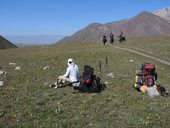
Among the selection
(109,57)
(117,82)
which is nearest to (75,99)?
(117,82)

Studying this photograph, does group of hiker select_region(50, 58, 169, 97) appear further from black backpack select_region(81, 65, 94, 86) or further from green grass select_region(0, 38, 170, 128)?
green grass select_region(0, 38, 170, 128)

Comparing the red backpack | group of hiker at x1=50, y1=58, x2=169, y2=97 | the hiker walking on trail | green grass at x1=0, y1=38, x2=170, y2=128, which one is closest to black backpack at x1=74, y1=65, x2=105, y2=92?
group of hiker at x1=50, y1=58, x2=169, y2=97

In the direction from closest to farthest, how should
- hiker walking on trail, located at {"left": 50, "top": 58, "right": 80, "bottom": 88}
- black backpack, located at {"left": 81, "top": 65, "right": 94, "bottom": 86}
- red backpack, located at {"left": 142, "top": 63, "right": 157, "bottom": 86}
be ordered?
black backpack, located at {"left": 81, "top": 65, "right": 94, "bottom": 86}
red backpack, located at {"left": 142, "top": 63, "right": 157, "bottom": 86}
hiker walking on trail, located at {"left": 50, "top": 58, "right": 80, "bottom": 88}

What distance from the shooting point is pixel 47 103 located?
17891 millimetres

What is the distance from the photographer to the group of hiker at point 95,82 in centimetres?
2011

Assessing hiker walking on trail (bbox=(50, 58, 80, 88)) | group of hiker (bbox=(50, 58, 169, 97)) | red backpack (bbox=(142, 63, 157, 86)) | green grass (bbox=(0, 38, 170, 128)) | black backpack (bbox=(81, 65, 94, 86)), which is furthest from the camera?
hiker walking on trail (bbox=(50, 58, 80, 88))

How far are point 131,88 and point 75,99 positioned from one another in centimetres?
495

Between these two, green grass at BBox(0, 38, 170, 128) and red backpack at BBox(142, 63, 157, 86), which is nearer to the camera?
green grass at BBox(0, 38, 170, 128)

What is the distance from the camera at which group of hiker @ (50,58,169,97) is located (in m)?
20.1

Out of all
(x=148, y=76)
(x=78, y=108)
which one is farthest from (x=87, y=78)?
(x=148, y=76)

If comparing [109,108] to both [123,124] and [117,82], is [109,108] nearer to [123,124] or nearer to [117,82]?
[123,124]

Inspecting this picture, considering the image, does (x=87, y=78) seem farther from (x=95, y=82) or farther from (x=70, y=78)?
(x=70, y=78)

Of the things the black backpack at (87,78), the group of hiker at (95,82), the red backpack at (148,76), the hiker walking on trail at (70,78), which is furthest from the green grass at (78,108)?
the red backpack at (148,76)

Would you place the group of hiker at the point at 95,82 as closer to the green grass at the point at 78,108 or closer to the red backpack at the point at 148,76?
the red backpack at the point at 148,76
